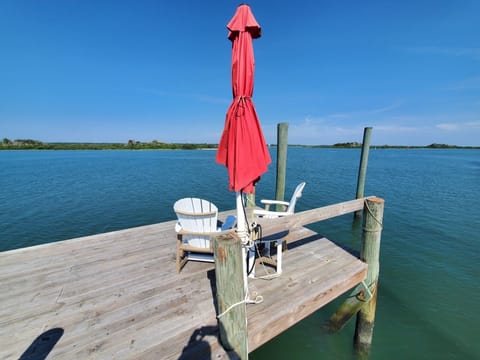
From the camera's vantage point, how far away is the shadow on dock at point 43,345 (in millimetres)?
1811

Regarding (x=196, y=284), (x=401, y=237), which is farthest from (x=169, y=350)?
(x=401, y=237)

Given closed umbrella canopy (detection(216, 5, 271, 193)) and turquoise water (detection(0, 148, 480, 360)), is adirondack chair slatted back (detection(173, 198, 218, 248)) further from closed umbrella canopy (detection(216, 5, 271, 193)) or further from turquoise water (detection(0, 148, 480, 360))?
turquoise water (detection(0, 148, 480, 360))

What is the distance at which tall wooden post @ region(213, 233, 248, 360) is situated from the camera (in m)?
1.67

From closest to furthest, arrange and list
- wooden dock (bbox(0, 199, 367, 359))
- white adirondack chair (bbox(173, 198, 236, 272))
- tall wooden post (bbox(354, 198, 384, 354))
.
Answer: wooden dock (bbox(0, 199, 367, 359)) → tall wooden post (bbox(354, 198, 384, 354)) → white adirondack chair (bbox(173, 198, 236, 272))

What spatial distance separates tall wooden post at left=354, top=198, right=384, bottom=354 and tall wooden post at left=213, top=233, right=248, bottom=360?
220 cm

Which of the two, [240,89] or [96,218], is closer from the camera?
[240,89]

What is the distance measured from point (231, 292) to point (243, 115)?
1610 millimetres

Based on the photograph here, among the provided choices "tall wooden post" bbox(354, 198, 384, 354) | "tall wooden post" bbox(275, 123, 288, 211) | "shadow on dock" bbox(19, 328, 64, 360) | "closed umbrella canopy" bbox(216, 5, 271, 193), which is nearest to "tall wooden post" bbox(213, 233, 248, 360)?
"closed umbrella canopy" bbox(216, 5, 271, 193)

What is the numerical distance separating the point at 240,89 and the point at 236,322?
2.15 m

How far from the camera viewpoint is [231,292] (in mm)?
1744

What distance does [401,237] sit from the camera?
6918 mm

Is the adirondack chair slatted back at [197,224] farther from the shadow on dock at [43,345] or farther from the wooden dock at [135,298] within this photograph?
the shadow on dock at [43,345]

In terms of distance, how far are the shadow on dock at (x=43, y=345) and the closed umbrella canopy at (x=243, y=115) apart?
2266 mm

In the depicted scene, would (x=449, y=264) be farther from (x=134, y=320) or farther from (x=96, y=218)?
(x=96, y=218)
